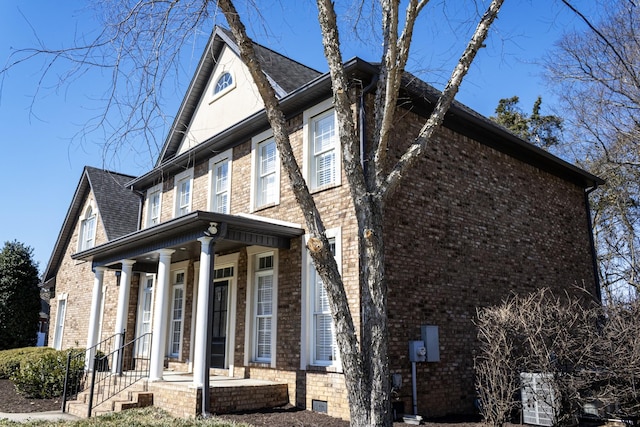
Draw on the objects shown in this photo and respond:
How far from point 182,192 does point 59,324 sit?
9.02 meters

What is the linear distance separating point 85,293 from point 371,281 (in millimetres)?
15208

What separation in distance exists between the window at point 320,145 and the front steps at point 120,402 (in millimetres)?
4938

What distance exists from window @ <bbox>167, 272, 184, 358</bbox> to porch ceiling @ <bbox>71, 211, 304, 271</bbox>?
1724mm

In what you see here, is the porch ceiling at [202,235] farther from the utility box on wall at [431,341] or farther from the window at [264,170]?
the utility box on wall at [431,341]

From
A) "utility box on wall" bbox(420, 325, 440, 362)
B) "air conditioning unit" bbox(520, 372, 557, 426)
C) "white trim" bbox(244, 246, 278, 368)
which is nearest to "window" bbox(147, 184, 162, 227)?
"white trim" bbox(244, 246, 278, 368)

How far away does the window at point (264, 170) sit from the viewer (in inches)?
448

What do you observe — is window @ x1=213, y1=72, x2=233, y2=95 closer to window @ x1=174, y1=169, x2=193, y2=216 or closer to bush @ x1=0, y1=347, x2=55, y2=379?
window @ x1=174, y1=169, x2=193, y2=216

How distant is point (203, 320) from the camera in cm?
896

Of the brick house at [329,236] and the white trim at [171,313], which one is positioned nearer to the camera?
the brick house at [329,236]

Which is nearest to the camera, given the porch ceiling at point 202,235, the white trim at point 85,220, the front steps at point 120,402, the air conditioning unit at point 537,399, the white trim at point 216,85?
the air conditioning unit at point 537,399

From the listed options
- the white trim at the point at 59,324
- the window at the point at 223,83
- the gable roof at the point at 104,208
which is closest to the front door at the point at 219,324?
the window at the point at 223,83

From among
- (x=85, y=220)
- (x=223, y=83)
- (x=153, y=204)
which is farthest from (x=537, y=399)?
(x=85, y=220)

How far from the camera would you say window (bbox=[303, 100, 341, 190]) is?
992 cm

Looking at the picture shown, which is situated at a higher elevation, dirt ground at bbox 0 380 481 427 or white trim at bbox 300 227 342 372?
white trim at bbox 300 227 342 372
